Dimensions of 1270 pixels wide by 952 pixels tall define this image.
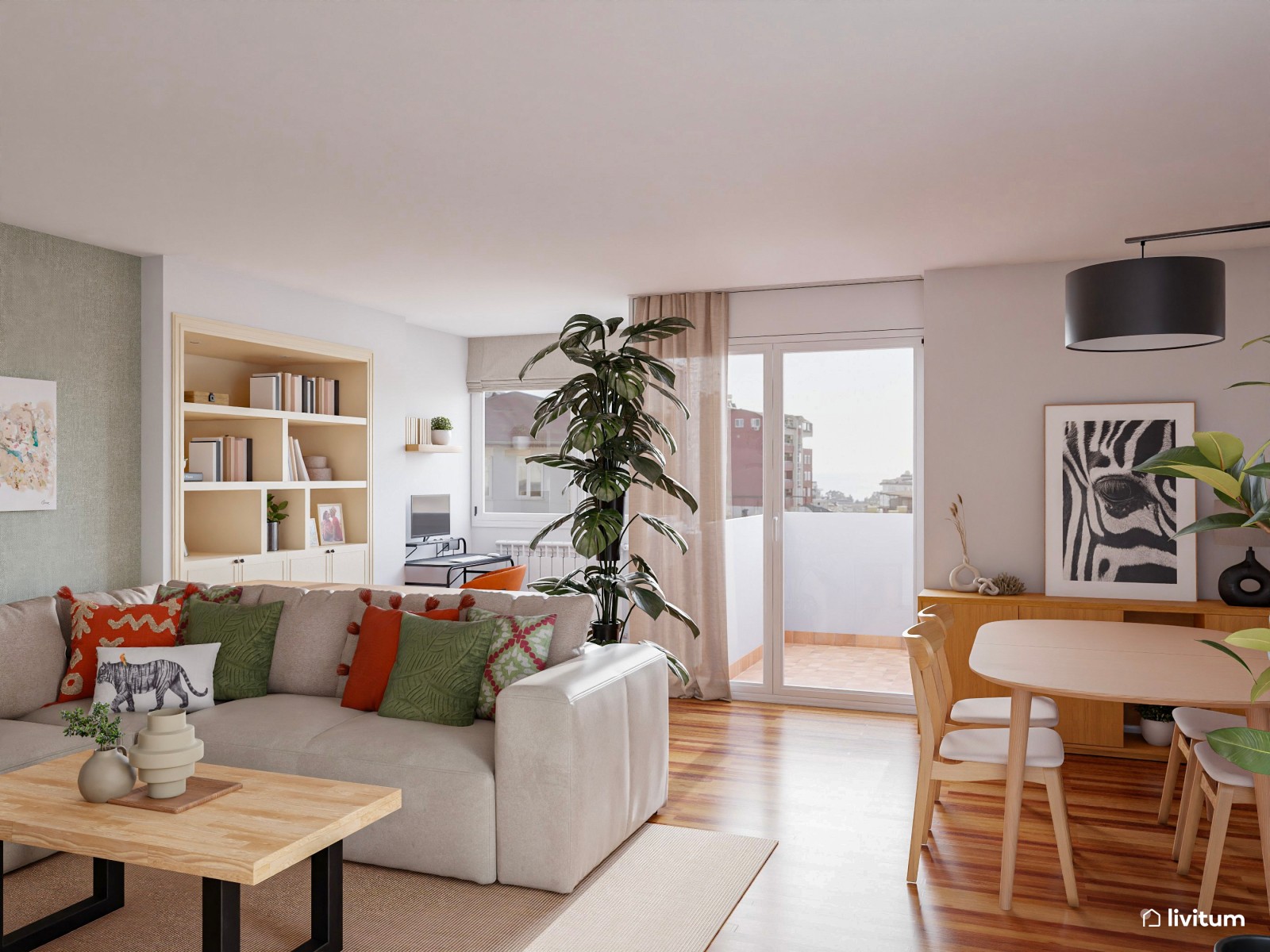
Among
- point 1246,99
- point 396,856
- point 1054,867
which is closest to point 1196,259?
point 1246,99

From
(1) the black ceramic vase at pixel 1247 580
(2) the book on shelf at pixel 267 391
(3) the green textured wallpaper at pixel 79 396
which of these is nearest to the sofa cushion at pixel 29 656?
(3) the green textured wallpaper at pixel 79 396

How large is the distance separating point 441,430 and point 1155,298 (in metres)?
5.56

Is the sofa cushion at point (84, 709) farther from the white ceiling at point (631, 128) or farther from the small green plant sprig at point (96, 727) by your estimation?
the white ceiling at point (631, 128)

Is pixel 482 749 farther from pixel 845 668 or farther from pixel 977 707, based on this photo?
pixel 845 668

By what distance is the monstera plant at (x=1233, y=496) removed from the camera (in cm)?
152

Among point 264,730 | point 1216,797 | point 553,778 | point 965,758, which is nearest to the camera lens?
point 1216,797

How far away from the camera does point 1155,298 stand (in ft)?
8.91

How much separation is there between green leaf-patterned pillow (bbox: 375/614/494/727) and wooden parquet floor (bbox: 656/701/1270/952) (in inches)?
40.3

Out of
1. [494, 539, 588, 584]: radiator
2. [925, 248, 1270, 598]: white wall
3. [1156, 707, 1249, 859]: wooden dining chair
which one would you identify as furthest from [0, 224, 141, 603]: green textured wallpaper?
[1156, 707, 1249, 859]: wooden dining chair

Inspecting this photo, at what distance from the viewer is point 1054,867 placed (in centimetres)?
328

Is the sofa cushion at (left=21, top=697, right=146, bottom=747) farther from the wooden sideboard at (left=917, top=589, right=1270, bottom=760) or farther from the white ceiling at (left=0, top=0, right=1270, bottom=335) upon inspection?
the wooden sideboard at (left=917, top=589, right=1270, bottom=760)

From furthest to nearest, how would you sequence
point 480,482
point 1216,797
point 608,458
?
point 480,482 → point 608,458 → point 1216,797

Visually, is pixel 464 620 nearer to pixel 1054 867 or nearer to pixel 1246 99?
pixel 1054 867

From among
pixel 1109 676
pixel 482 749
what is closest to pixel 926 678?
pixel 1109 676
